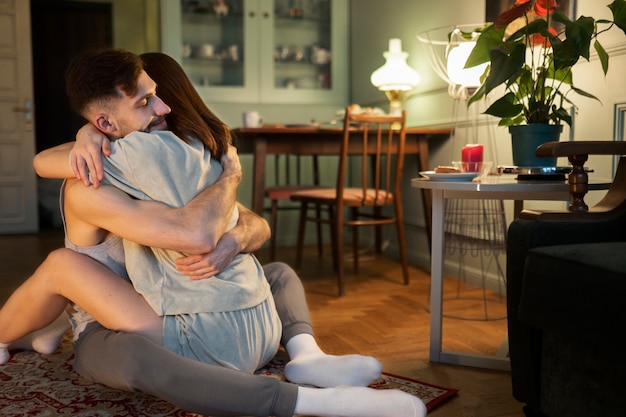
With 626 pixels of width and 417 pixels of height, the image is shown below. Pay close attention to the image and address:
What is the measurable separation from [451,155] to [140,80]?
7.51 ft

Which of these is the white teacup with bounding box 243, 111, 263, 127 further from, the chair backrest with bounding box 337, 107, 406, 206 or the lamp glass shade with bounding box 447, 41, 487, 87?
the lamp glass shade with bounding box 447, 41, 487, 87

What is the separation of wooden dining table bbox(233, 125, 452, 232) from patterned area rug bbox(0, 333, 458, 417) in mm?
1203

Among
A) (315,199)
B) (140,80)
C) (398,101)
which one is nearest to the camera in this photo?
(140,80)

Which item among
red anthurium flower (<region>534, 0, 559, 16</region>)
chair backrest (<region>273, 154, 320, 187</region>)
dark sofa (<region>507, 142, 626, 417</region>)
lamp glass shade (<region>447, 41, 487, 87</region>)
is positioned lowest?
dark sofa (<region>507, 142, 626, 417</region>)

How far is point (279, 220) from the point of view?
4625 mm

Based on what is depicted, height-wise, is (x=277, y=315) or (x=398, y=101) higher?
(x=398, y=101)

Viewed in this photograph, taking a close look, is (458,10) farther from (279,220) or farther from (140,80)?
(140,80)

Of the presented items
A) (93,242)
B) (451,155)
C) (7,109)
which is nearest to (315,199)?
(451,155)

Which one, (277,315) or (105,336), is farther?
(277,315)

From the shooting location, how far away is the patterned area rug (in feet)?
5.09

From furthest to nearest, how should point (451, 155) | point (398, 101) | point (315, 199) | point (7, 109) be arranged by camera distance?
point (7, 109), point (398, 101), point (451, 155), point (315, 199)

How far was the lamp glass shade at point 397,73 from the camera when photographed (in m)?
3.50

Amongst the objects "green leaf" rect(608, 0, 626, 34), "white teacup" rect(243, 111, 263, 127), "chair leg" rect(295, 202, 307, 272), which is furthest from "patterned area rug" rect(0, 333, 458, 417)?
"white teacup" rect(243, 111, 263, 127)

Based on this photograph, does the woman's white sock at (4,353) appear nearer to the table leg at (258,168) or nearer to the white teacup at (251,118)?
the table leg at (258,168)
